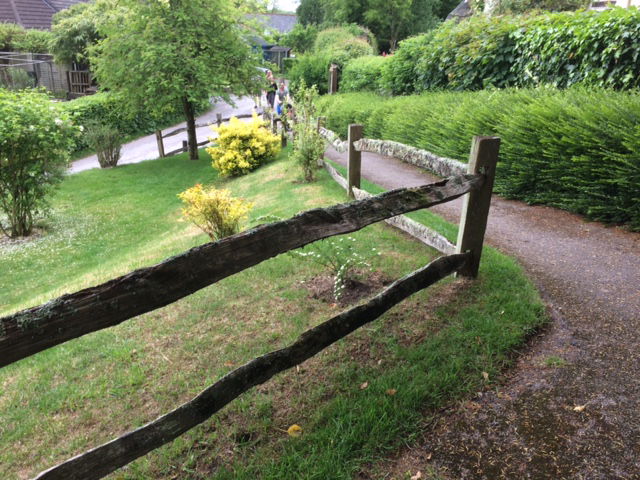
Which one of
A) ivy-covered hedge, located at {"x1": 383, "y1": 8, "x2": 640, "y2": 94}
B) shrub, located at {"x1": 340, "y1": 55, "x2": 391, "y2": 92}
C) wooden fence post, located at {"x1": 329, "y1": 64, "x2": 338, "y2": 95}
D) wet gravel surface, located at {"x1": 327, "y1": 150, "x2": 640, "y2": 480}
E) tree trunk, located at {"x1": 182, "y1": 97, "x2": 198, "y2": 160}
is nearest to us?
wet gravel surface, located at {"x1": 327, "y1": 150, "x2": 640, "y2": 480}

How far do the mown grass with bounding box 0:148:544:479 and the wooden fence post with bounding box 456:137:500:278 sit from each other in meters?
0.29

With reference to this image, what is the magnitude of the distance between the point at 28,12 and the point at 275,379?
44142mm

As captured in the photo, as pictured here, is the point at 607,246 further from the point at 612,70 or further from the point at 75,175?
the point at 75,175

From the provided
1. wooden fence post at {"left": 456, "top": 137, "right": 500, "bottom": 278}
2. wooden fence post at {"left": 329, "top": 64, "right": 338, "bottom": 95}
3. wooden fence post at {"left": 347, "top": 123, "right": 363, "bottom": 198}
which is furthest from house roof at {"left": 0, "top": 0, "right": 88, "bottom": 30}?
wooden fence post at {"left": 456, "top": 137, "right": 500, "bottom": 278}

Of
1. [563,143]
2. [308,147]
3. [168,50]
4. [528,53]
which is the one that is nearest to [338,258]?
[563,143]

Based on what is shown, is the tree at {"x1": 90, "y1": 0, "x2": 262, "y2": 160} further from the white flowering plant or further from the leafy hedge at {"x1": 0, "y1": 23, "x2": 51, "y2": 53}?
the leafy hedge at {"x1": 0, "y1": 23, "x2": 51, "y2": 53}

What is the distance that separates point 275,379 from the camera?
→ 3.28 meters

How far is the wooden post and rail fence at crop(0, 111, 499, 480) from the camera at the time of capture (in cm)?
190

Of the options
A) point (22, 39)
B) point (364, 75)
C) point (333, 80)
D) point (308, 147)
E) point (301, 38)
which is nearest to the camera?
point (308, 147)

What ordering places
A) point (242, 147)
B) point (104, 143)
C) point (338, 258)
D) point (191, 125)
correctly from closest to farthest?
point (338, 258) < point (242, 147) < point (191, 125) < point (104, 143)

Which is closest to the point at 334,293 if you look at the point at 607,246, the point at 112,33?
the point at 607,246

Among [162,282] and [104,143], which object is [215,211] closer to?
[162,282]

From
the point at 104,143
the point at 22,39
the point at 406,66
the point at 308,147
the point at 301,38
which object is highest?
the point at 301,38

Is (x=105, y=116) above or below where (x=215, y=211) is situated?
below
